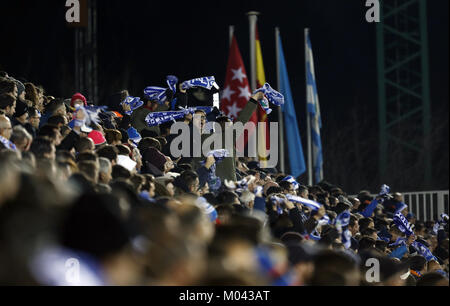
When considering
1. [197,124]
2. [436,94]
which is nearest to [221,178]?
[197,124]

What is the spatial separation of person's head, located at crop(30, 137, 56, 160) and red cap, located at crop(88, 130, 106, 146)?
1.39 m

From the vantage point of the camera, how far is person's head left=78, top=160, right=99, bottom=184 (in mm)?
5039

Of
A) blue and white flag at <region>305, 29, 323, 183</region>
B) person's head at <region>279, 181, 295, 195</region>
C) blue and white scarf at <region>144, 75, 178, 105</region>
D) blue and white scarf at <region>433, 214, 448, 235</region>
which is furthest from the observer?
blue and white flag at <region>305, 29, 323, 183</region>

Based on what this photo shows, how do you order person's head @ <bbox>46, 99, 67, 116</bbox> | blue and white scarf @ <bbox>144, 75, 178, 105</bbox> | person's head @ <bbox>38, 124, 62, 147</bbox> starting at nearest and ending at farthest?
person's head @ <bbox>38, 124, 62, 147</bbox>, person's head @ <bbox>46, 99, 67, 116</bbox>, blue and white scarf @ <bbox>144, 75, 178, 105</bbox>

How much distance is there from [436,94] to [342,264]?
21119mm

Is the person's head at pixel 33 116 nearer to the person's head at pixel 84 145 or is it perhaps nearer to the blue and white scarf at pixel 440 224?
the person's head at pixel 84 145

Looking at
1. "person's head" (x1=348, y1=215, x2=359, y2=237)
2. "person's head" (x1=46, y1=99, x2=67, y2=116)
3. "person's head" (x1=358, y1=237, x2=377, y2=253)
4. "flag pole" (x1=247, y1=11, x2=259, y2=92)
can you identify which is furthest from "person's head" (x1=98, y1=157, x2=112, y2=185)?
"flag pole" (x1=247, y1=11, x2=259, y2=92)

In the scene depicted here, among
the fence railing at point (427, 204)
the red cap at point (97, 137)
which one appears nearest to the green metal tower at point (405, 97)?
the fence railing at point (427, 204)

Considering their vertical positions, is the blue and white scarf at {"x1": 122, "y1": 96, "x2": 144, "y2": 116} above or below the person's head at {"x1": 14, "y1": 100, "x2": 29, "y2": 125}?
above

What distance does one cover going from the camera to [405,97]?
22750 millimetres

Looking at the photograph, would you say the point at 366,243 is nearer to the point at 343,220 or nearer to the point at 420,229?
the point at 343,220

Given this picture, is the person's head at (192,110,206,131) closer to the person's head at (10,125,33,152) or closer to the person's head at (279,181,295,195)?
the person's head at (279,181,295,195)

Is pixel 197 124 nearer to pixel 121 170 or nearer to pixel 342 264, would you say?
pixel 121 170

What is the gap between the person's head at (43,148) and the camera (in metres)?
5.36
